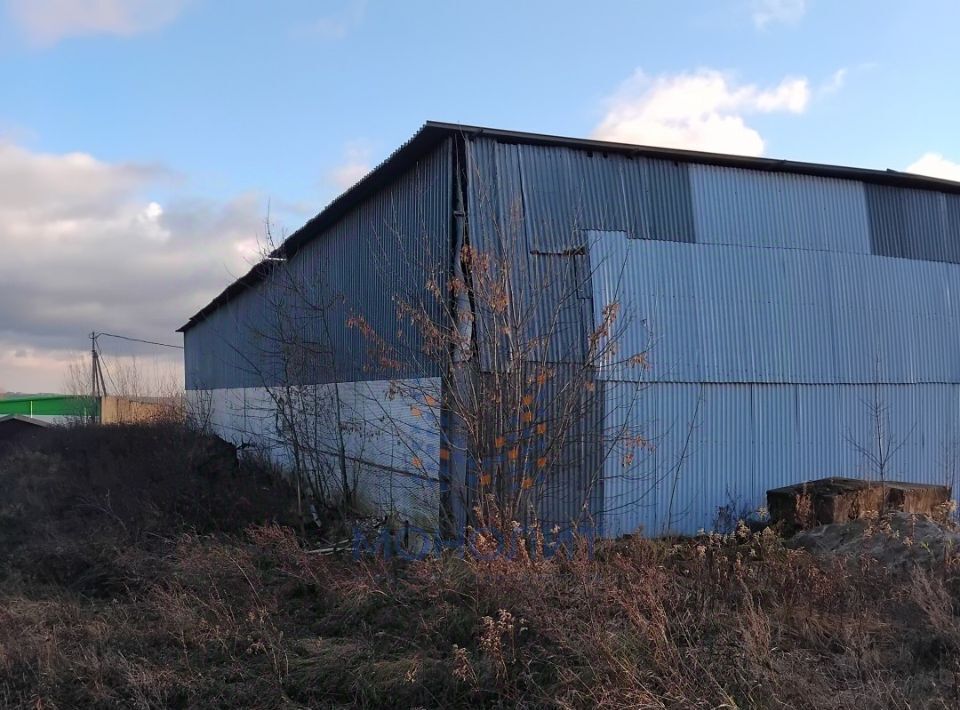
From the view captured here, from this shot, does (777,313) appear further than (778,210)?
No

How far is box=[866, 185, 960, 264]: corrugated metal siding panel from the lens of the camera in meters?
12.6

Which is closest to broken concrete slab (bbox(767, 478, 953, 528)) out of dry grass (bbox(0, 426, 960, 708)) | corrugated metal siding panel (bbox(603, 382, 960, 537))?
corrugated metal siding panel (bbox(603, 382, 960, 537))

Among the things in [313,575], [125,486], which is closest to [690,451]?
→ [313,575]

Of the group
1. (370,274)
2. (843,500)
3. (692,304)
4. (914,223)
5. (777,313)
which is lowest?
(843,500)

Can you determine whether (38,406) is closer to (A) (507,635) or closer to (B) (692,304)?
(B) (692,304)

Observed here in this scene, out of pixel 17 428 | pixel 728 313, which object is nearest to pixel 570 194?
pixel 728 313

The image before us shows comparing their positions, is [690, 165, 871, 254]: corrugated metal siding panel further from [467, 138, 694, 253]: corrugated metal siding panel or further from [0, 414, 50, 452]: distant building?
[0, 414, 50, 452]: distant building

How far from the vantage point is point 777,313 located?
11586 millimetres

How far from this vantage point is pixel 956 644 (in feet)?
16.6

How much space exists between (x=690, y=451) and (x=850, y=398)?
284 centimetres

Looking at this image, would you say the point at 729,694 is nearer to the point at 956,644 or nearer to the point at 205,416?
the point at 956,644

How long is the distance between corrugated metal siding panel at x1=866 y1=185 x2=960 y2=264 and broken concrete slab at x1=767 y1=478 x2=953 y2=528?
405 cm

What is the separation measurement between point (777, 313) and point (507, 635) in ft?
25.3

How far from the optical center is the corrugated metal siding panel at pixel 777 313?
1080 centimetres
